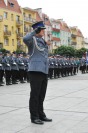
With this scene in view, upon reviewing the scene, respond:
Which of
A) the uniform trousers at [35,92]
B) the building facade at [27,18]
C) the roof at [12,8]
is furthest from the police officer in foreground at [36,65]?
the building facade at [27,18]

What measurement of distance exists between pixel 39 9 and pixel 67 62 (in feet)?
193

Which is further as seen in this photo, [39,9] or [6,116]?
[39,9]

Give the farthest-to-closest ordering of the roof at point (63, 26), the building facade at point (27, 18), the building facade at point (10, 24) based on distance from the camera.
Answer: the roof at point (63, 26) < the building facade at point (27, 18) < the building facade at point (10, 24)

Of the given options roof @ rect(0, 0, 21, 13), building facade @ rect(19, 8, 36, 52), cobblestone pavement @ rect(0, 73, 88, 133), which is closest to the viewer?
cobblestone pavement @ rect(0, 73, 88, 133)

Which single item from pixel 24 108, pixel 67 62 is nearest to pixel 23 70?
pixel 67 62

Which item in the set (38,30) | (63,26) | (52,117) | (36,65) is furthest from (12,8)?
(36,65)

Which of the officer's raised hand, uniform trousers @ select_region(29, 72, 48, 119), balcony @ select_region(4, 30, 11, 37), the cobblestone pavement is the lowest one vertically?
the cobblestone pavement

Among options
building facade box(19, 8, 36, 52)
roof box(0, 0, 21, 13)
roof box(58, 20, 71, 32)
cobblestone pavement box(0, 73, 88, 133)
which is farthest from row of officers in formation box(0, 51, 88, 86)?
roof box(58, 20, 71, 32)

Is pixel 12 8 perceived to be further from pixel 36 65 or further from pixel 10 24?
pixel 36 65

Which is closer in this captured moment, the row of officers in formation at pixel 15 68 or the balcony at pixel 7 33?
the row of officers in formation at pixel 15 68

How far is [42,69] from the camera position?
19.7 feet

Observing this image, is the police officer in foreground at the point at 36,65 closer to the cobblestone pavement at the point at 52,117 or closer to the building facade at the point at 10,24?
the cobblestone pavement at the point at 52,117

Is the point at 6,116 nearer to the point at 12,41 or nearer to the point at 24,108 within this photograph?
the point at 24,108

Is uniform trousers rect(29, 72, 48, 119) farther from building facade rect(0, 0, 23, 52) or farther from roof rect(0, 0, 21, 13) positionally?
roof rect(0, 0, 21, 13)
